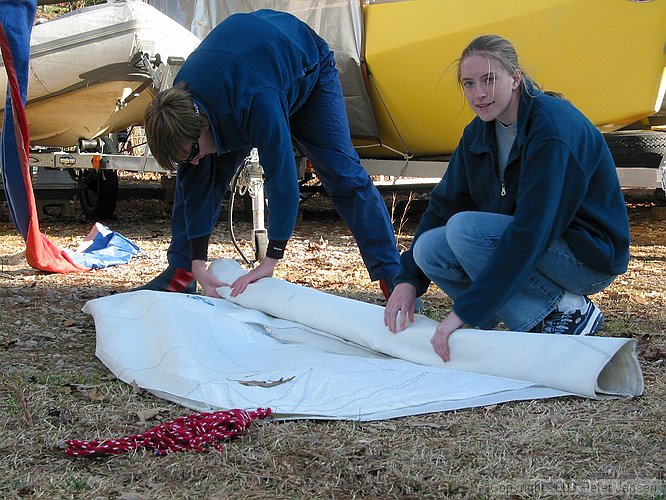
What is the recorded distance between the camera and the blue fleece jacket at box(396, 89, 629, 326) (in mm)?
2617

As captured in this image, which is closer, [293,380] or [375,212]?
[293,380]

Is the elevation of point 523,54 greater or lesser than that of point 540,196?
lesser

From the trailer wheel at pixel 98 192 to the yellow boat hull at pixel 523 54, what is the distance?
2528mm

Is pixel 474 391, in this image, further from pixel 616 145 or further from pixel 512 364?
pixel 616 145

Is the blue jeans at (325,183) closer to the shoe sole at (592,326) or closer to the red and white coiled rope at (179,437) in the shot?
the shoe sole at (592,326)

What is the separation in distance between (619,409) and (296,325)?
1303mm

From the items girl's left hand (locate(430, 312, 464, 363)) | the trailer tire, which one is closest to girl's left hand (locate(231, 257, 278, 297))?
girl's left hand (locate(430, 312, 464, 363))

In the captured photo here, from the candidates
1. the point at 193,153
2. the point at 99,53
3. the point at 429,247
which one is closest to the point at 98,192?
the point at 99,53

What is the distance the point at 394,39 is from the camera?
5.86 metres

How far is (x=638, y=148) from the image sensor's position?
219 inches

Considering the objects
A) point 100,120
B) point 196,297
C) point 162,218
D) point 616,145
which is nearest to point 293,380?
point 196,297

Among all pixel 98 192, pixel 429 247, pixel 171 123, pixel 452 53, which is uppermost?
pixel 171 123

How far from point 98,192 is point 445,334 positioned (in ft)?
17.6

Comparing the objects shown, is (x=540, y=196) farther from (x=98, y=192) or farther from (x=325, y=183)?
(x=98, y=192)
